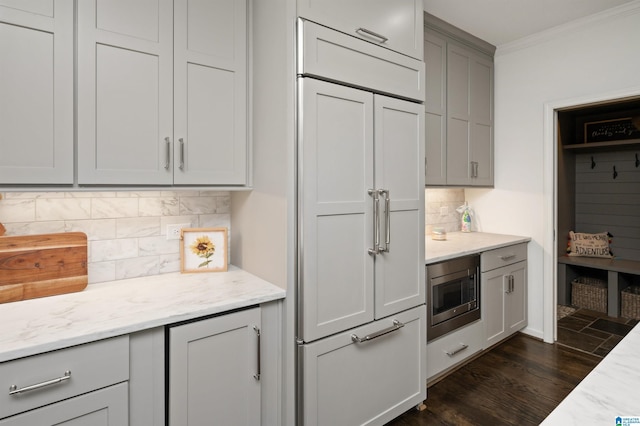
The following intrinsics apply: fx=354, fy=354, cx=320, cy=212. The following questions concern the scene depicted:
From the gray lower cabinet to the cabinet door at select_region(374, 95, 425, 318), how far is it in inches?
39.0

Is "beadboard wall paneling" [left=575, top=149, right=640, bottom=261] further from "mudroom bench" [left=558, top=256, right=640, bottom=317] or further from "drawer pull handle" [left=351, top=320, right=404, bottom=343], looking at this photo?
"drawer pull handle" [left=351, top=320, right=404, bottom=343]

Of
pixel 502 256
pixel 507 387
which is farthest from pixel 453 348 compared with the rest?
pixel 502 256

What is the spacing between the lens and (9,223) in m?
1.63

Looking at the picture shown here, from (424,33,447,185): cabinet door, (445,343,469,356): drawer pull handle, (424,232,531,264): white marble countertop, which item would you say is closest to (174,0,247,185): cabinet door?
(424,232,531,264): white marble countertop

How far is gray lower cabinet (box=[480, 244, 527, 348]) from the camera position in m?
2.90

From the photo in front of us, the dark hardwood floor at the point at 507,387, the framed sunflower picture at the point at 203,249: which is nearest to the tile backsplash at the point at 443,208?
the dark hardwood floor at the point at 507,387

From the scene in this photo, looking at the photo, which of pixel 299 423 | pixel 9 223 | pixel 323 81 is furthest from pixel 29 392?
pixel 323 81

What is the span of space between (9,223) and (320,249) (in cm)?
144

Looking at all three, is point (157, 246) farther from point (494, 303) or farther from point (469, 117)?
point (469, 117)

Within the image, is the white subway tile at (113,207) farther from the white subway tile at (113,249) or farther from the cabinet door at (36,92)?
the cabinet door at (36,92)

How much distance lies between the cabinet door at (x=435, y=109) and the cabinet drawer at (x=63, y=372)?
2.40 metres

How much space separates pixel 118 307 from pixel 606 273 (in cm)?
516

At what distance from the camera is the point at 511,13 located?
2.79 metres

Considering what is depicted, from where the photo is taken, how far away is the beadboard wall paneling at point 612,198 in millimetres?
4273
